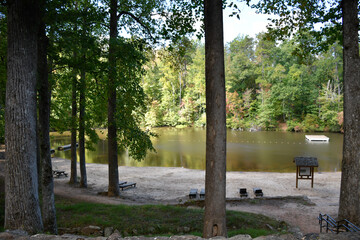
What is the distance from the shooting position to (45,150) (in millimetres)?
6250

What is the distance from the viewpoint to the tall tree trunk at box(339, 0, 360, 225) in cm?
684

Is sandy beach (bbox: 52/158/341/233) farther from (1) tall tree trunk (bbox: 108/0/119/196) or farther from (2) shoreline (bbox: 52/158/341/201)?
(1) tall tree trunk (bbox: 108/0/119/196)

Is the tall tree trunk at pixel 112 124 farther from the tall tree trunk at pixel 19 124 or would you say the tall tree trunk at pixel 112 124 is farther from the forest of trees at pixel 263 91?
the forest of trees at pixel 263 91

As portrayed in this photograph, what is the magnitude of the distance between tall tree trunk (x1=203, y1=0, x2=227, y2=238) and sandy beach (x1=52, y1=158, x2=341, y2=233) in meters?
4.45

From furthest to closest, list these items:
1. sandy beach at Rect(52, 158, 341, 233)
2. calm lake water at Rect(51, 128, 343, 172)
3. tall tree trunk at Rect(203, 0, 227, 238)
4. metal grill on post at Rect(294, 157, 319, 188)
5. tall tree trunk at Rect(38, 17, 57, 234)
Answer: calm lake water at Rect(51, 128, 343, 172) → metal grill on post at Rect(294, 157, 319, 188) → sandy beach at Rect(52, 158, 341, 233) → tall tree trunk at Rect(38, 17, 57, 234) → tall tree trunk at Rect(203, 0, 227, 238)

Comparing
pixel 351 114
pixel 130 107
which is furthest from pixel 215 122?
pixel 130 107

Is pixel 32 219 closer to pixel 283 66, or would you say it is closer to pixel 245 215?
pixel 245 215

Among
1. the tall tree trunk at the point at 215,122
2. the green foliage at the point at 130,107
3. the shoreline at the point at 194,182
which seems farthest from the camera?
the shoreline at the point at 194,182

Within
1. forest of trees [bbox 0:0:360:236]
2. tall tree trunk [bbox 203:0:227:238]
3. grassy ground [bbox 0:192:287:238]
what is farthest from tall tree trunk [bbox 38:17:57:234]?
tall tree trunk [bbox 203:0:227:238]

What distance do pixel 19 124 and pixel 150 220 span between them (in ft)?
14.8

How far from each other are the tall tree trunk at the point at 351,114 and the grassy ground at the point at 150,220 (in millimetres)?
1902

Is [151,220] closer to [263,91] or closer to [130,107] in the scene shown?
[130,107]

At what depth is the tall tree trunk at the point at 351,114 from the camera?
269 inches

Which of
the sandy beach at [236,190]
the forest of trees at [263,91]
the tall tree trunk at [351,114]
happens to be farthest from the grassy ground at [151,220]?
the forest of trees at [263,91]
